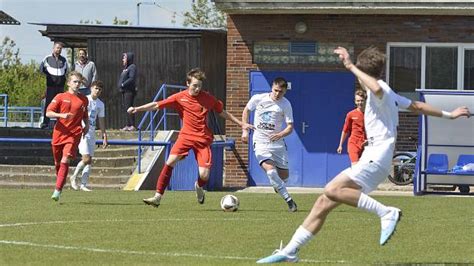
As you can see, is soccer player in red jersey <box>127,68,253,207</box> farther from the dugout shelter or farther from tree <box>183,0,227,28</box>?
tree <box>183,0,227,28</box>

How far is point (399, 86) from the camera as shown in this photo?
2847cm

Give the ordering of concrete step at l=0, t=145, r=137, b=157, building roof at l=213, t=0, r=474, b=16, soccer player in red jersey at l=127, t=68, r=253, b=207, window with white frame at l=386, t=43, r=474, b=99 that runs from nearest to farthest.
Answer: soccer player in red jersey at l=127, t=68, r=253, b=207
building roof at l=213, t=0, r=474, b=16
concrete step at l=0, t=145, r=137, b=157
window with white frame at l=386, t=43, r=474, b=99

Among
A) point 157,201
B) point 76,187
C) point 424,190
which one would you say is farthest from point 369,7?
point 157,201

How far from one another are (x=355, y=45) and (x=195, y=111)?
38.3 ft

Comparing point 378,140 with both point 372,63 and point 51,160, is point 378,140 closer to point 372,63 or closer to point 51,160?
point 372,63

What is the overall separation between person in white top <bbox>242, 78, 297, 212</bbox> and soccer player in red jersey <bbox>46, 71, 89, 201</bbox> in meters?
2.72

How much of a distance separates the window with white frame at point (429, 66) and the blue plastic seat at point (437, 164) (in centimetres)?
406

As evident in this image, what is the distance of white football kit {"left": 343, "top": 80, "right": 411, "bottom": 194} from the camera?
401 inches

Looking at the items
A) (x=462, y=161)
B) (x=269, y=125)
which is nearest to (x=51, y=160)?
(x=462, y=161)

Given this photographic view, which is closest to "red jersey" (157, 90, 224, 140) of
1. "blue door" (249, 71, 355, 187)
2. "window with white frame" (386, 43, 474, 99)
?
"blue door" (249, 71, 355, 187)

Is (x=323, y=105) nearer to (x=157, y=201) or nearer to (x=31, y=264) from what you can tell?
(x=157, y=201)

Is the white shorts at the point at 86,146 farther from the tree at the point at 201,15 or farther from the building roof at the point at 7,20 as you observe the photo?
the tree at the point at 201,15

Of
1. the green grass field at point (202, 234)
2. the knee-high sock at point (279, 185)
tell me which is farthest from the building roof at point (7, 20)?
the knee-high sock at point (279, 185)

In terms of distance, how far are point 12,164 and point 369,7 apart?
9321mm
